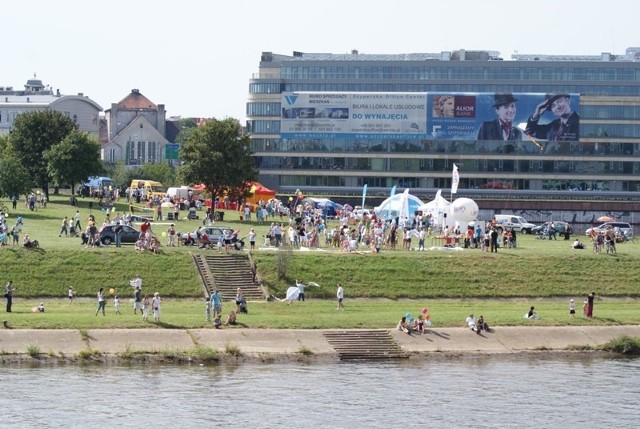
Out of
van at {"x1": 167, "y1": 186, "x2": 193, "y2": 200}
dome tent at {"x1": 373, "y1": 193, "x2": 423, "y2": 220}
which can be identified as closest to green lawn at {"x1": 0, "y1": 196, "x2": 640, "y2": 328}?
dome tent at {"x1": 373, "y1": 193, "x2": 423, "y2": 220}

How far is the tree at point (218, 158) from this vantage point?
11138 cm

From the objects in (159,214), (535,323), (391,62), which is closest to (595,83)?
(391,62)

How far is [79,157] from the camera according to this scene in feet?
395

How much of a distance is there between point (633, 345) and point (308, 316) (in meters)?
15.5

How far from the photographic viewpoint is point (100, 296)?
6425 centimetres

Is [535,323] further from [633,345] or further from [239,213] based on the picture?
[239,213]

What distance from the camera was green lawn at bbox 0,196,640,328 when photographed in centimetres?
6700

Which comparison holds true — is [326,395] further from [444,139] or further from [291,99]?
[291,99]

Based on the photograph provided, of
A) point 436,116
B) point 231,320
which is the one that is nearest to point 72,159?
point 436,116

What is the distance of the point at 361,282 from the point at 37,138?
194ft

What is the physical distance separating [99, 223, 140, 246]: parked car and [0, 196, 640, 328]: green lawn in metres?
2.02

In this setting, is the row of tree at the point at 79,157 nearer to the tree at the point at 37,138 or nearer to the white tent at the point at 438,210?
the tree at the point at 37,138

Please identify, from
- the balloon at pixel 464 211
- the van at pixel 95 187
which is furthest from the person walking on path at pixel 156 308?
the van at pixel 95 187

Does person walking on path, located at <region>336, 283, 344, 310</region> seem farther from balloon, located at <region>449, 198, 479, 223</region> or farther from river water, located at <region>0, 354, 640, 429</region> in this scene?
balloon, located at <region>449, 198, 479, 223</region>
